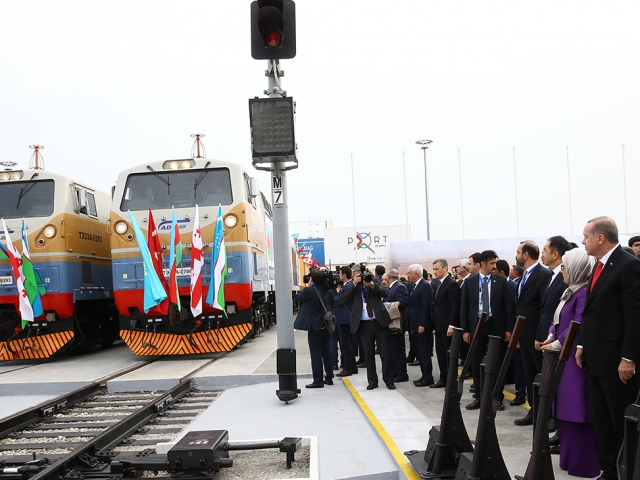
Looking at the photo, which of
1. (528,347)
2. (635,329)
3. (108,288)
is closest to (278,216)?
(528,347)

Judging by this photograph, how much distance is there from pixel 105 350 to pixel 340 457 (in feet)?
39.2

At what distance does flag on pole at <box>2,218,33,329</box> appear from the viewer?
39.9 feet

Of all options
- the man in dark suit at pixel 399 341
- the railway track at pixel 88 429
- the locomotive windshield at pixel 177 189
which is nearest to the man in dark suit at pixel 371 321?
the man in dark suit at pixel 399 341

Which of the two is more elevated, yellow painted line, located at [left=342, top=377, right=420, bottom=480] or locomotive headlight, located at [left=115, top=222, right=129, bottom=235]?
locomotive headlight, located at [left=115, top=222, right=129, bottom=235]

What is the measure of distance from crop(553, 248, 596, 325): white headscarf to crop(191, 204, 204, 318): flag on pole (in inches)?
317

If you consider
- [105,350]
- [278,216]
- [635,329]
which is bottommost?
[105,350]

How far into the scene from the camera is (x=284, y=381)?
798cm

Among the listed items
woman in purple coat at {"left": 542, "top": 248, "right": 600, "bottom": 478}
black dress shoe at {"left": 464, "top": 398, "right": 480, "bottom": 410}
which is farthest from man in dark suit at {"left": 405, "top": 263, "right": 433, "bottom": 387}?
woman in purple coat at {"left": 542, "top": 248, "right": 600, "bottom": 478}

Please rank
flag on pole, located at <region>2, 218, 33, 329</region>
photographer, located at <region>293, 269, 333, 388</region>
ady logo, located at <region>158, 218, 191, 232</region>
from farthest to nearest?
ady logo, located at <region>158, 218, 191, 232</region>, flag on pole, located at <region>2, 218, 33, 329</region>, photographer, located at <region>293, 269, 333, 388</region>

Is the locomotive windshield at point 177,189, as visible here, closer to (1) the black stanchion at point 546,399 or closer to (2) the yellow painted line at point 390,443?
(2) the yellow painted line at point 390,443

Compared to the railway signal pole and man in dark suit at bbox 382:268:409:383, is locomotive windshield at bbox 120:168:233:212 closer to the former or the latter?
man in dark suit at bbox 382:268:409:383

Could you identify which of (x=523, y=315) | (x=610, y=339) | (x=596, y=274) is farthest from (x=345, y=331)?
(x=610, y=339)

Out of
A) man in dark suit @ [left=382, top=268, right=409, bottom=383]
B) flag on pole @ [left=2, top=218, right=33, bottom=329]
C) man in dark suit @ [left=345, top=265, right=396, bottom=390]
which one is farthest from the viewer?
flag on pole @ [left=2, top=218, right=33, bottom=329]

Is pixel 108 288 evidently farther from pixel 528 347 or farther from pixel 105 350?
pixel 528 347
